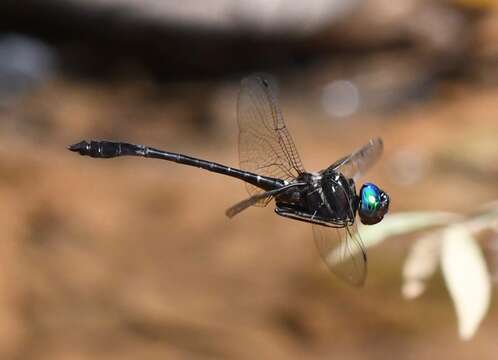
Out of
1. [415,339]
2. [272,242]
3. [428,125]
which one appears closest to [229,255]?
[272,242]

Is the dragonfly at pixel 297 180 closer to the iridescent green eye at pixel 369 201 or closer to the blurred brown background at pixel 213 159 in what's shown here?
the iridescent green eye at pixel 369 201

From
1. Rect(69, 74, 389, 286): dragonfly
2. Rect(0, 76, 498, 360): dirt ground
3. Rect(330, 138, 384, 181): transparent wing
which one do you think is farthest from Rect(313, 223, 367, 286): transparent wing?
Rect(0, 76, 498, 360): dirt ground

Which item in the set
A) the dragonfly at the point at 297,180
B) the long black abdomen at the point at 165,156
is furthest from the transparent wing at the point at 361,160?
the long black abdomen at the point at 165,156

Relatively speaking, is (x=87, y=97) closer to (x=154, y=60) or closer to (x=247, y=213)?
(x=154, y=60)

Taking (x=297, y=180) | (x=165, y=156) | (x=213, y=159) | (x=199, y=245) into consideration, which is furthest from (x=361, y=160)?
(x=213, y=159)

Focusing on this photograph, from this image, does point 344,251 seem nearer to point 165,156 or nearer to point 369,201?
point 369,201

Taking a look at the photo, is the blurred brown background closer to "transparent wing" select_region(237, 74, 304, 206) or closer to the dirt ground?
the dirt ground
